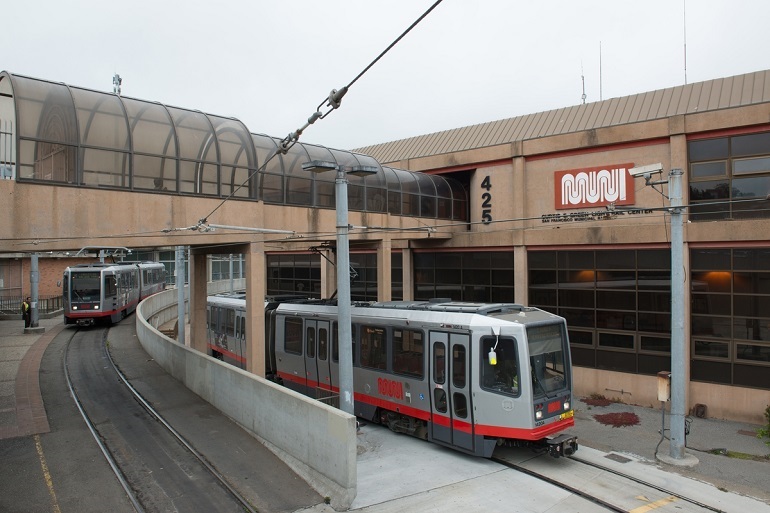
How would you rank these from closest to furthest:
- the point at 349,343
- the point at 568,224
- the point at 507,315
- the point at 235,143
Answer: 1. the point at 349,343
2. the point at 507,315
3. the point at 235,143
4. the point at 568,224

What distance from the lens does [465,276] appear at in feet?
69.9

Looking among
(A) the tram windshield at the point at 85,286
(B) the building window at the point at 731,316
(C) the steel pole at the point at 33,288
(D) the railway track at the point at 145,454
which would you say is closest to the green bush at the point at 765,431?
(B) the building window at the point at 731,316

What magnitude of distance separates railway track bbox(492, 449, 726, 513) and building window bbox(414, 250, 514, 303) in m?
9.42

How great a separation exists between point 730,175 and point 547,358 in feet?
30.3

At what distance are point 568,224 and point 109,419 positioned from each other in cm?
1516

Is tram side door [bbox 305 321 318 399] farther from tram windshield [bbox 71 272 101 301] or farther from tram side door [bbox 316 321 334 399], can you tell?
tram windshield [bbox 71 272 101 301]

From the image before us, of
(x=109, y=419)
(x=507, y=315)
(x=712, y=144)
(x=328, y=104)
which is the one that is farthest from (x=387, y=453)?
(x=712, y=144)

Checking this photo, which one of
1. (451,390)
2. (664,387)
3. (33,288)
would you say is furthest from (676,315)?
(33,288)

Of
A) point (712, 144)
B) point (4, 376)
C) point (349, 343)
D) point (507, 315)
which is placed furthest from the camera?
Answer: point (4, 376)

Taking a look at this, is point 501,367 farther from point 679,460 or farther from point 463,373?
point 679,460

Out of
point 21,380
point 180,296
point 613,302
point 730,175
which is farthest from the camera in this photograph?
point 180,296

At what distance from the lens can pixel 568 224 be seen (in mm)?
18312

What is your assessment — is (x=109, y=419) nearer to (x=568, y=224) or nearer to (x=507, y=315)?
(x=507, y=315)

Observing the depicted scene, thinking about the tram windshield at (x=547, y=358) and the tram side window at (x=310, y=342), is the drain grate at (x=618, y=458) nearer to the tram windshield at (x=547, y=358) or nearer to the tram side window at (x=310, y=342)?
the tram windshield at (x=547, y=358)
